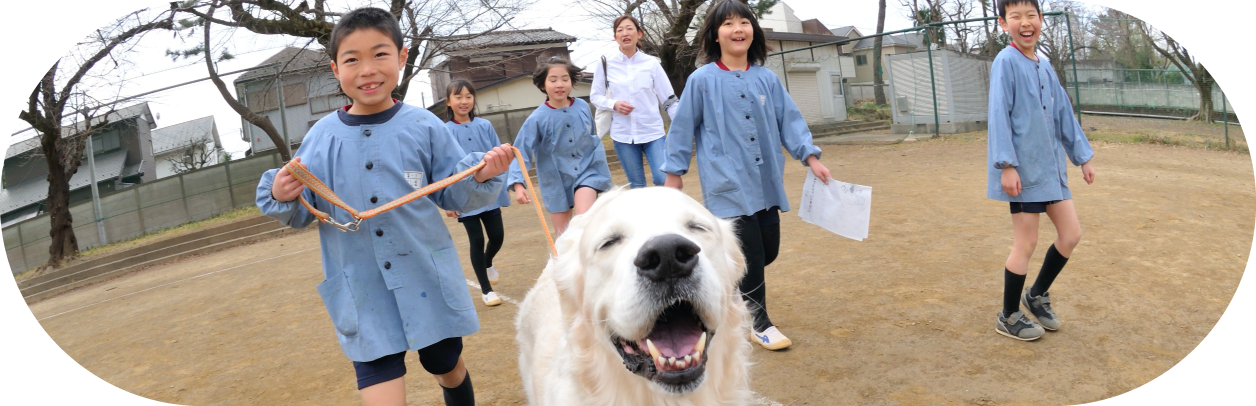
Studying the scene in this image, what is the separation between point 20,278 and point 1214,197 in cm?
1993

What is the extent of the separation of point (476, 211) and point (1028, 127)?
13.1 feet

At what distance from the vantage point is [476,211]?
18.5 feet

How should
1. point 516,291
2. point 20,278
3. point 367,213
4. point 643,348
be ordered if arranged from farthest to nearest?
point 20,278 → point 516,291 → point 367,213 → point 643,348

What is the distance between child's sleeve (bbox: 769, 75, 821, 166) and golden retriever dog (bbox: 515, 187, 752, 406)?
5.88 ft

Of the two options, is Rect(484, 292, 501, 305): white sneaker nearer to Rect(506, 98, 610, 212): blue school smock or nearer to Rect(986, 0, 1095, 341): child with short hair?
Rect(506, 98, 610, 212): blue school smock

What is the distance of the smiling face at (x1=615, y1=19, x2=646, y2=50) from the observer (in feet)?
21.0

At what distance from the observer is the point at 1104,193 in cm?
802

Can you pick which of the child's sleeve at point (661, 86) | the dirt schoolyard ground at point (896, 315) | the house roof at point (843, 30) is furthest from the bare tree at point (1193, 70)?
the house roof at point (843, 30)

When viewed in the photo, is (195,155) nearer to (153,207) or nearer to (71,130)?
(153,207)

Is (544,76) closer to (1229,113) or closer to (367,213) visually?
(367,213)

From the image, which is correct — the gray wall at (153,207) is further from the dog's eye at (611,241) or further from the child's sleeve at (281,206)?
the dog's eye at (611,241)

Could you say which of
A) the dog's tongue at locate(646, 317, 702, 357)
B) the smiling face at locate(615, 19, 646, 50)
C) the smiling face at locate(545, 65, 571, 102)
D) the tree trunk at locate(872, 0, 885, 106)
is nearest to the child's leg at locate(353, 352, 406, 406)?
the dog's tongue at locate(646, 317, 702, 357)

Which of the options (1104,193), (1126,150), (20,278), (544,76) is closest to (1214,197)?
(1104,193)

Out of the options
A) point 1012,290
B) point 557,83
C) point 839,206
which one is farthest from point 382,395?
point 557,83
